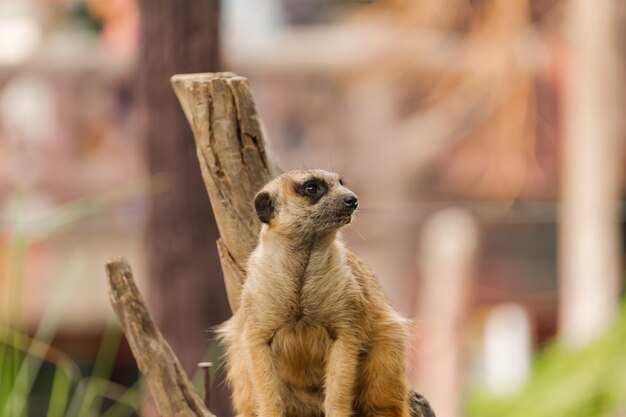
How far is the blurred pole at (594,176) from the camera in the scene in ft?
28.5

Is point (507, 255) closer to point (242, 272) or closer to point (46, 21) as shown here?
point (46, 21)

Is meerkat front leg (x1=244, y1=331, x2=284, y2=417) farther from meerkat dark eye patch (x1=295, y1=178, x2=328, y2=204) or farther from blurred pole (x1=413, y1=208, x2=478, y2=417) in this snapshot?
blurred pole (x1=413, y1=208, x2=478, y2=417)

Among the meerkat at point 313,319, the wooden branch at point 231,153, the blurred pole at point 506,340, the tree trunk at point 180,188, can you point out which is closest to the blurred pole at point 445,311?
the blurred pole at point 506,340

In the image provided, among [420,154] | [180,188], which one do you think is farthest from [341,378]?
[420,154]

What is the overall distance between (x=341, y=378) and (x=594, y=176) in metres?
6.58

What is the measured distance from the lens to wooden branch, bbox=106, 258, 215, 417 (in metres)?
2.95

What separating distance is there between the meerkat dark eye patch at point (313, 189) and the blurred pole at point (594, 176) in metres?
5.79

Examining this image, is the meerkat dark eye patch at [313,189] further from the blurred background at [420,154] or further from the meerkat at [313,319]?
the blurred background at [420,154]

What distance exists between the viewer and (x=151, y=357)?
295cm

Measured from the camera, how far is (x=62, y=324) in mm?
9367

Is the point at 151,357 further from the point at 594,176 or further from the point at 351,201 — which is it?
the point at 594,176

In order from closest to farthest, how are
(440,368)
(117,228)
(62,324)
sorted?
(440,368) < (117,228) < (62,324)

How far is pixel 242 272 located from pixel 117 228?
5.58 meters

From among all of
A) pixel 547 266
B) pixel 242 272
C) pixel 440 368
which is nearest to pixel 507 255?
pixel 547 266
